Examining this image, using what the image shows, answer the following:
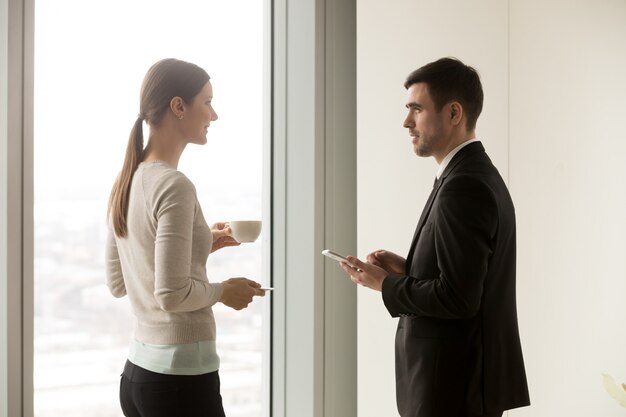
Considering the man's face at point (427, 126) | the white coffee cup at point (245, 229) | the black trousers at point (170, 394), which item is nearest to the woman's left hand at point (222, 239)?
the white coffee cup at point (245, 229)

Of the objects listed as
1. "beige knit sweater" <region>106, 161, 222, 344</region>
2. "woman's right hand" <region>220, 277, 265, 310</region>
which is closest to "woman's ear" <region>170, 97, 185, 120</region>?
"beige knit sweater" <region>106, 161, 222, 344</region>

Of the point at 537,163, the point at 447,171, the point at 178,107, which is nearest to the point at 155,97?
the point at 178,107

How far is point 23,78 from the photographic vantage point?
1.72 m

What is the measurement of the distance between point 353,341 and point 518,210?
2.49 feet

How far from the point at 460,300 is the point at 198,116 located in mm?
722

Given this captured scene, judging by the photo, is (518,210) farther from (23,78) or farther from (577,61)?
(23,78)

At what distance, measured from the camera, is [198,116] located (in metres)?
1.59

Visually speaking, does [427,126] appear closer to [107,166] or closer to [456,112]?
[456,112]

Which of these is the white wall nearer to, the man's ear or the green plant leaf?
the green plant leaf

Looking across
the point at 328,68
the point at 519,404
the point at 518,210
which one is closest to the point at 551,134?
the point at 518,210

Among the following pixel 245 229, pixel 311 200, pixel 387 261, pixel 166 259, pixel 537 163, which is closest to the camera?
pixel 166 259

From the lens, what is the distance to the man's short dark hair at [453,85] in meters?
1.67

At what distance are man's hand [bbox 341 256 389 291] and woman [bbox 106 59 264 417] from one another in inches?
8.9

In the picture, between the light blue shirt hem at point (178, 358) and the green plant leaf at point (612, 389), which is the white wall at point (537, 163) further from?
the light blue shirt hem at point (178, 358)
